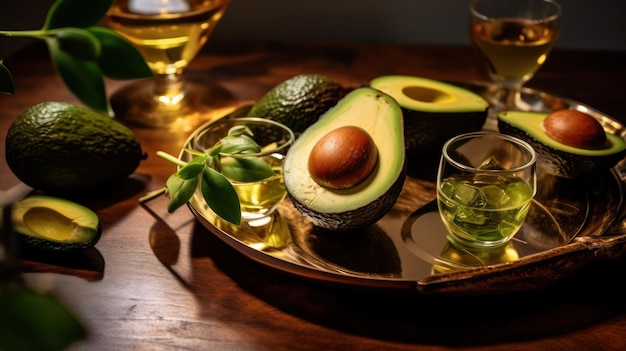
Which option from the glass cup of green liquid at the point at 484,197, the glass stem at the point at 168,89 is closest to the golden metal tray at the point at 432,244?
the glass cup of green liquid at the point at 484,197

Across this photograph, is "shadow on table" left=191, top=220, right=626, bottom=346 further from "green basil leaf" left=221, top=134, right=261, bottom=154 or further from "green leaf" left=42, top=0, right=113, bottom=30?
"green leaf" left=42, top=0, right=113, bottom=30

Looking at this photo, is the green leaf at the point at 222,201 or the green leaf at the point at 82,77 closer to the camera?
the green leaf at the point at 82,77

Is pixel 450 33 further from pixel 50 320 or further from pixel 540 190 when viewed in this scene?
pixel 50 320

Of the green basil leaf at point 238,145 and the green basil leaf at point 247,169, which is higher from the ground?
the green basil leaf at point 238,145

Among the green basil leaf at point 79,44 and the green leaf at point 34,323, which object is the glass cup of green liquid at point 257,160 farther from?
the green leaf at point 34,323

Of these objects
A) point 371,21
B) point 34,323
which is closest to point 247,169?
point 34,323

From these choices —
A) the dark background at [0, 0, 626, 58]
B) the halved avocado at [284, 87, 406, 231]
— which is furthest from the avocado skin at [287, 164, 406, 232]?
the dark background at [0, 0, 626, 58]

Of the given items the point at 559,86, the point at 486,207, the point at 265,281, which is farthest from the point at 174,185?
the point at 559,86
